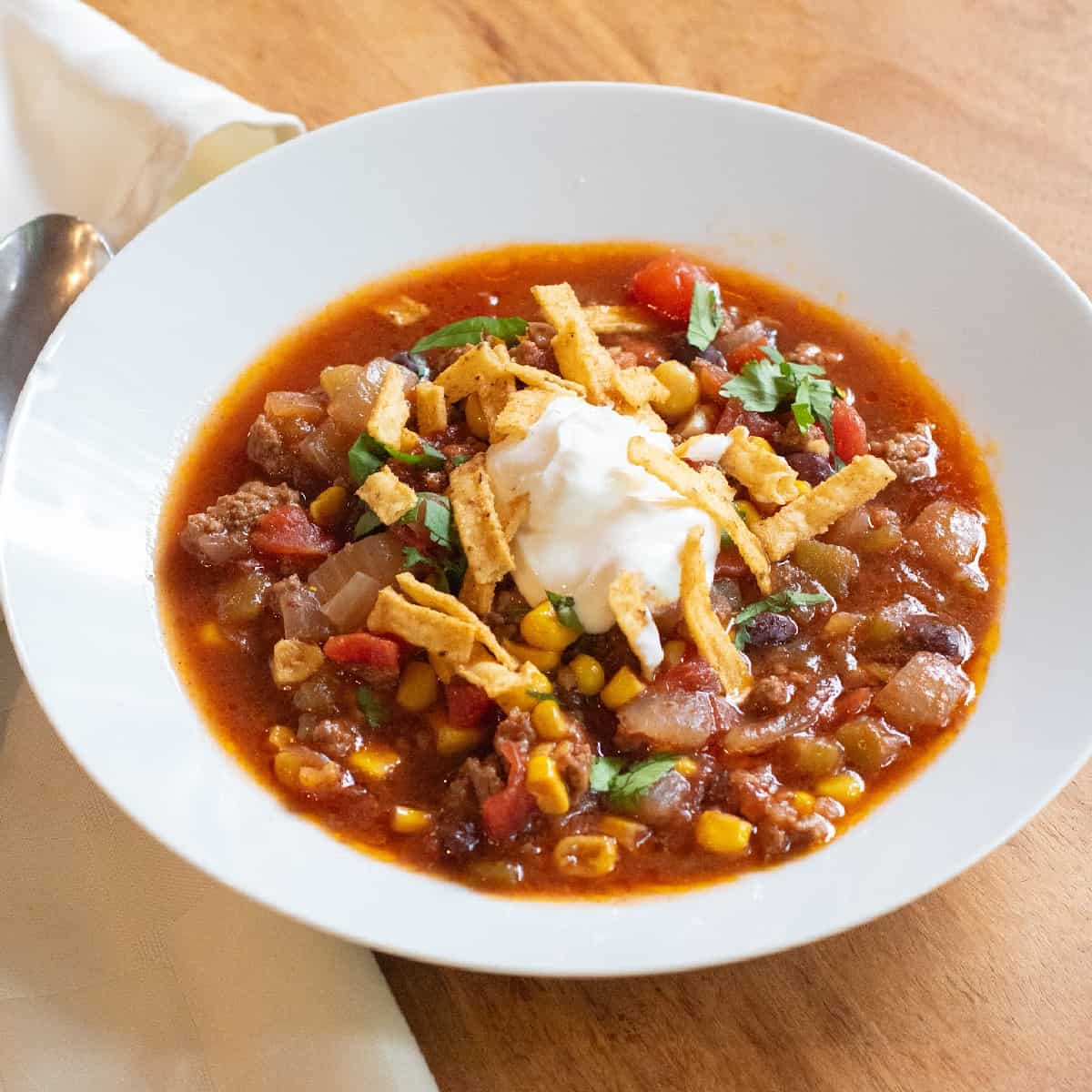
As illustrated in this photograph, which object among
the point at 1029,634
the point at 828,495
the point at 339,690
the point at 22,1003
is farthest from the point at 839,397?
the point at 22,1003

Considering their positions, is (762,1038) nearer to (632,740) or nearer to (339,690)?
(632,740)

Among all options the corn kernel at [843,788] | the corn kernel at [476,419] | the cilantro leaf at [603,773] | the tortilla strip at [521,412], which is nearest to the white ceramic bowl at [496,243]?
the corn kernel at [843,788]

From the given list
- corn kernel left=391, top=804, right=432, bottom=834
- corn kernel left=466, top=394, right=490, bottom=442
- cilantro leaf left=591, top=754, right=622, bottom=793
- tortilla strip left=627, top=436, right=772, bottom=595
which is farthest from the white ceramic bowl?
corn kernel left=466, top=394, right=490, bottom=442

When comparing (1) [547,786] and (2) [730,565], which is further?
(2) [730,565]

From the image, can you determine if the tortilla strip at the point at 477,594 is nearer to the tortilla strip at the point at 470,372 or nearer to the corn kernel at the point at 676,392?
the tortilla strip at the point at 470,372

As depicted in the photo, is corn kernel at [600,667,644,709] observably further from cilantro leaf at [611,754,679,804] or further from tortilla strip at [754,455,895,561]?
tortilla strip at [754,455,895,561]

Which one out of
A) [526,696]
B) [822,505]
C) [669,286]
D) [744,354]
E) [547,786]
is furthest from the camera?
[669,286]

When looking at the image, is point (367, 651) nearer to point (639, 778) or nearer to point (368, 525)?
point (368, 525)

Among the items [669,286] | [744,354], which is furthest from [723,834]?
[669,286]
